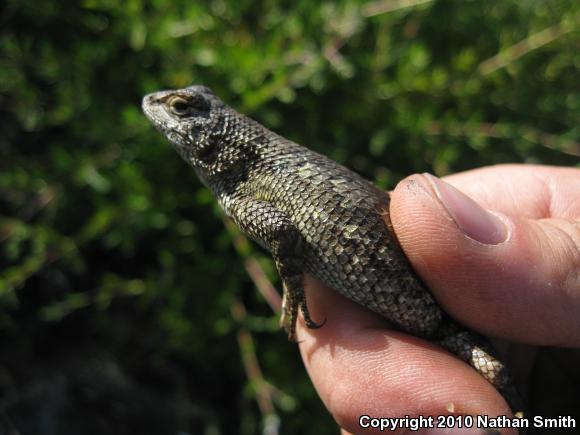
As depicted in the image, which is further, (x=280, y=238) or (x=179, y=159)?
(x=179, y=159)

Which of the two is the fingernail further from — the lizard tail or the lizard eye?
the lizard eye

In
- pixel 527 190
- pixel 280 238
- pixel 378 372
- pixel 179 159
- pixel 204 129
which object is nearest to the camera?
pixel 280 238

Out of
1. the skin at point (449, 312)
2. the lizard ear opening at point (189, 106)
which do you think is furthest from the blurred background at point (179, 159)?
the skin at point (449, 312)

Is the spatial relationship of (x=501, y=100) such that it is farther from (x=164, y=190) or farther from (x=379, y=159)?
(x=164, y=190)

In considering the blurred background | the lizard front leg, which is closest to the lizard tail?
the lizard front leg

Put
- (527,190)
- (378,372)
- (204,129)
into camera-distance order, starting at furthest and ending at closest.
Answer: (527,190) < (204,129) < (378,372)

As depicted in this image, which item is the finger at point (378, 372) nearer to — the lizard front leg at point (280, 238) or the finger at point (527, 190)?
the lizard front leg at point (280, 238)

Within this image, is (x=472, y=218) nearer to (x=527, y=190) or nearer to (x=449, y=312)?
(x=449, y=312)

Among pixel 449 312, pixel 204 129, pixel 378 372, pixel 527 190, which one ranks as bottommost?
pixel 378 372

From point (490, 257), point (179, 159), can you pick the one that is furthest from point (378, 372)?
point (179, 159)
